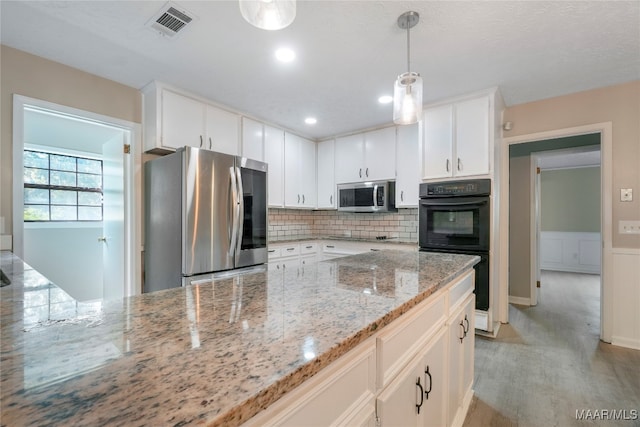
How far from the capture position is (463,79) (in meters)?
2.51

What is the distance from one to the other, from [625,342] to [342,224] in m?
3.22

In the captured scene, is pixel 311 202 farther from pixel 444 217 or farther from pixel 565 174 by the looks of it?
pixel 565 174

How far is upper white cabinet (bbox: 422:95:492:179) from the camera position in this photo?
9.05ft

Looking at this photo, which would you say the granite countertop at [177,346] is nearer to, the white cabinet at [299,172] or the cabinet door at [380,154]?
the cabinet door at [380,154]

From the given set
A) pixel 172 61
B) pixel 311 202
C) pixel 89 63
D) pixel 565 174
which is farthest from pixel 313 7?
pixel 565 174

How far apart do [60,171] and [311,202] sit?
3.72 meters

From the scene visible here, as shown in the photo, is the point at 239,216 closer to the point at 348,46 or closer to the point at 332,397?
the point at 348,46

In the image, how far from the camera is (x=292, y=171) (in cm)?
404

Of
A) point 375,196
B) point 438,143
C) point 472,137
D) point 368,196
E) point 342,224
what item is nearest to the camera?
point 472,137

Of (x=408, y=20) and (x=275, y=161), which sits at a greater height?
(x=408, y=20)

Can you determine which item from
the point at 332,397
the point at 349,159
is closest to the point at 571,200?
the point at 349,159

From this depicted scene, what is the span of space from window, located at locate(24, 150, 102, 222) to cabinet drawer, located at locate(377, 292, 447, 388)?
5.13m

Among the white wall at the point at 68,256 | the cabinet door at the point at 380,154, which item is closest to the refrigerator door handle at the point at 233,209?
the cabinet door at the point at 380,154

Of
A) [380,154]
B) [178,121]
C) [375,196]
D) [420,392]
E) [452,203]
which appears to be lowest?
[420,392]
